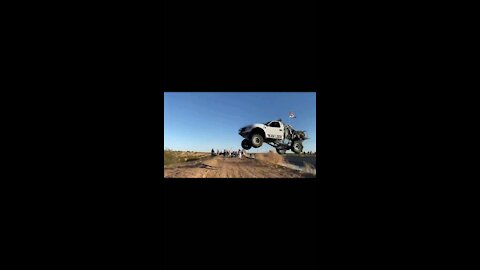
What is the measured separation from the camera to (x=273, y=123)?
4.27 meters

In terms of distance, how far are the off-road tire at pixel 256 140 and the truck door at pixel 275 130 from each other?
0.15m

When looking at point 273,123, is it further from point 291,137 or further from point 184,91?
point 184,91

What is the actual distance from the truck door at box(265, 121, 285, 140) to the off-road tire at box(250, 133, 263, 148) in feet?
0.48

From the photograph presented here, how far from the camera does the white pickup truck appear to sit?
4.22m

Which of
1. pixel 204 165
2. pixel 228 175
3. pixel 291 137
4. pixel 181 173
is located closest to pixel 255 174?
pixel 228 175

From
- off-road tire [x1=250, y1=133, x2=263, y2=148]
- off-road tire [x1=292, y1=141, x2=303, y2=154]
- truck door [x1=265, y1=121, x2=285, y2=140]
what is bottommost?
off-road tire [x1=292, y1=141, x2=303, y2=154]

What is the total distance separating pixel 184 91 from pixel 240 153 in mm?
1309

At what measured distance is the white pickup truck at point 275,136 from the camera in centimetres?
422

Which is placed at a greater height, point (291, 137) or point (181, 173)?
point (291, 137)

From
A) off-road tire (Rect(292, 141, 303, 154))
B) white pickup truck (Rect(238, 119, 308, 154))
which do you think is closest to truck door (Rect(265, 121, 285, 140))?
white pickup truck (Rect(238, 119, 308, 154))

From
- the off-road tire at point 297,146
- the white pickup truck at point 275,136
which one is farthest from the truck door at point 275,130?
the off-road tire at point 297,146

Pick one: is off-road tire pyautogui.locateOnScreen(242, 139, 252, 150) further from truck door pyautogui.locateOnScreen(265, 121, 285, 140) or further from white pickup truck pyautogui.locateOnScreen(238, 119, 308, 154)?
truck door pyautogui.locateOnScreen(265, 121, 285, 140)

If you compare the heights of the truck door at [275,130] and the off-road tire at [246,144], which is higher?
the truck door at [275,130]

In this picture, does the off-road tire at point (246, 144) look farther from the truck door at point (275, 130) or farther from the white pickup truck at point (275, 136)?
the truck door at point (275, 130)
